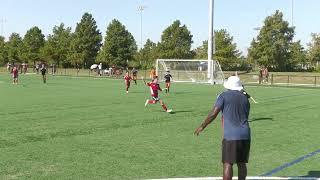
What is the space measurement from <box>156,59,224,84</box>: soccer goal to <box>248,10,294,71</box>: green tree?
1807 cm

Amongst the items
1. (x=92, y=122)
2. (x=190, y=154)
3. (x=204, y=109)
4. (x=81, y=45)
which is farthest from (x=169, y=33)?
(x=190, y=154)

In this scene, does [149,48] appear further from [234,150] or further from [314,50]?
[234,150]

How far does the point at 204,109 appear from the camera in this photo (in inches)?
789

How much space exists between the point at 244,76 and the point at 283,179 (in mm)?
46307

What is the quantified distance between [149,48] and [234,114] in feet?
290

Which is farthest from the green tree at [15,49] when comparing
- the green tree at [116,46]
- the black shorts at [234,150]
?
the black shorts at [234,150]

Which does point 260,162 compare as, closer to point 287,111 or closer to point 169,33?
point 287,111

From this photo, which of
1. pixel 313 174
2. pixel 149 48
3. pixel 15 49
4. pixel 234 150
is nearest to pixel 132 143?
pixel 313 174

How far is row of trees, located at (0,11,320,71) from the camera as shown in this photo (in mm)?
65625

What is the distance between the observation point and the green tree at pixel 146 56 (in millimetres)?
83938

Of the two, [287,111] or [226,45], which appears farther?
[226,45]

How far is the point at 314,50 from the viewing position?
68.8 metres

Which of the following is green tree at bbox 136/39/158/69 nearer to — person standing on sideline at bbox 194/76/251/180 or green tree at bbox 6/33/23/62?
green tree at bbox 6/33/23/62

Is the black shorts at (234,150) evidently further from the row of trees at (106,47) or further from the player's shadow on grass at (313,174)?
the row of trees at (106,47)
